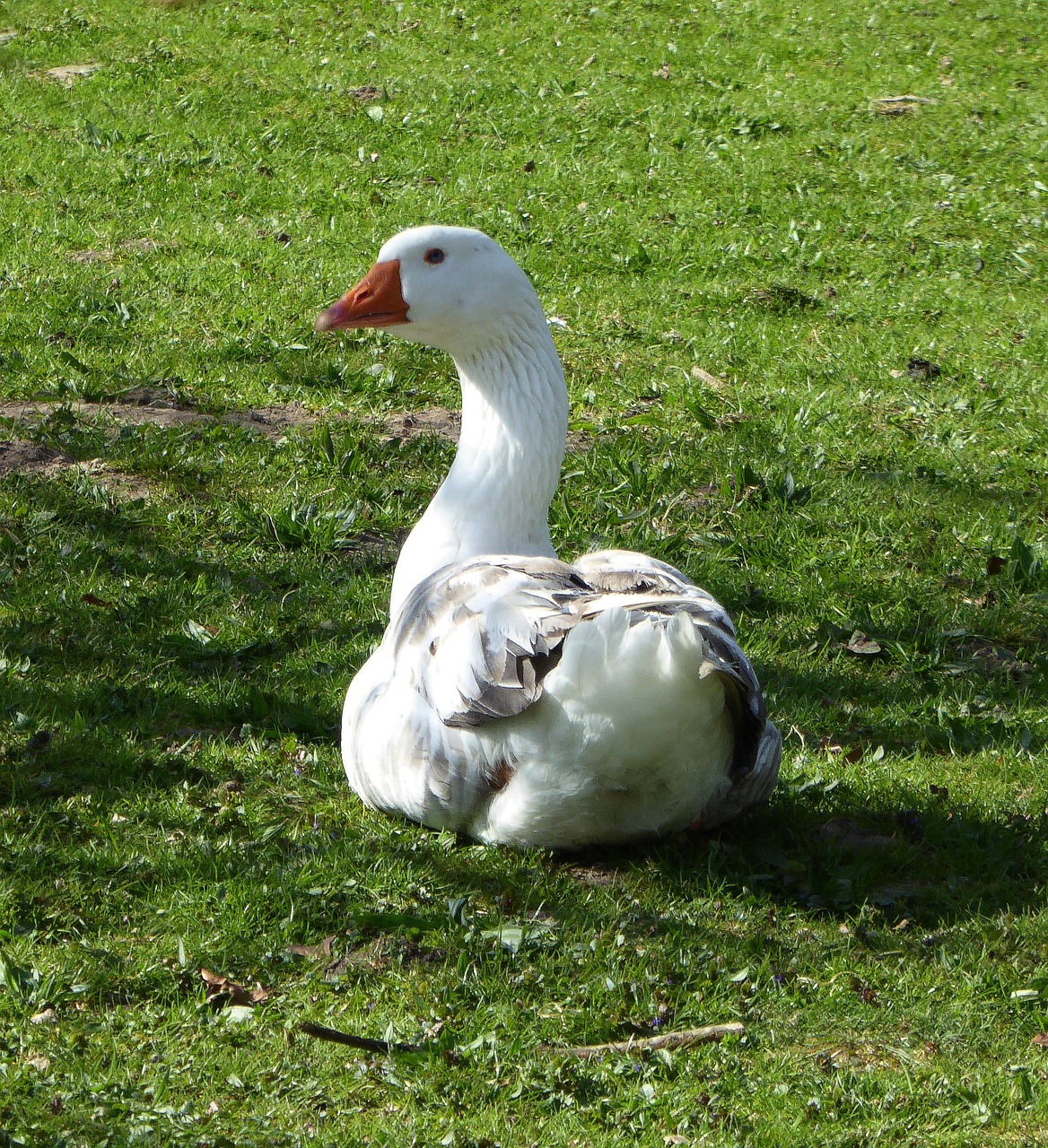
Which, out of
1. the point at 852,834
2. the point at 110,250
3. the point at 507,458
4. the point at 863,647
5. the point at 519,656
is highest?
the point at 110,250

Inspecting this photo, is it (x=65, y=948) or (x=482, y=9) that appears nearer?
(x=65, y=948)

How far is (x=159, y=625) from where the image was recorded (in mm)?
4898

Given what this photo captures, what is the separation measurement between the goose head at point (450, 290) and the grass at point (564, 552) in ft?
4.17

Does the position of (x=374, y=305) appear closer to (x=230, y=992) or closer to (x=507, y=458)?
(x=507, y=458)

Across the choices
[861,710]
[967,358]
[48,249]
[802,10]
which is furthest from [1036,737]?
[802,10]

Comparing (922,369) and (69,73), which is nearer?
(922,369)

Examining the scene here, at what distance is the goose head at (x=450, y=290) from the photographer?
4.16 meters

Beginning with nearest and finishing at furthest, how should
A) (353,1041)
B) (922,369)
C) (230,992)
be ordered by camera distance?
(353,1041) → (230,992) → (922,369)

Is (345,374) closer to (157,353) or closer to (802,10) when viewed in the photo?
(157,353)

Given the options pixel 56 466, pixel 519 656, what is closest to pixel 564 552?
pixel 56 466

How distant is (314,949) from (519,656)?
89 centimetres

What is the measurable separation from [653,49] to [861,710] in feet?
31.9

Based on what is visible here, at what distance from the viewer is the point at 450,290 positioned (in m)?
4.18

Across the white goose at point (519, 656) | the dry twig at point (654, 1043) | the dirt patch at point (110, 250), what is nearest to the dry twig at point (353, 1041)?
the dry twig at point (654, 1043)
